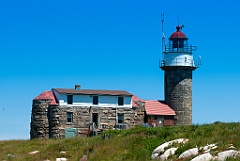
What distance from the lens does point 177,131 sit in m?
27.0

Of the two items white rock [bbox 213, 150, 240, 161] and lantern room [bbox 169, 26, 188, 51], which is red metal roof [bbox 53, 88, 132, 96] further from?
white rock [bbox 213, 150, 240, 161]

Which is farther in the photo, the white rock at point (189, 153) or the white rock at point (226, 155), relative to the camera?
the white rock at point (189, 153)

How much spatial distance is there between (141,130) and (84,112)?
2202 centimetres

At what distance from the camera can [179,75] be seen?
55062 millimetres

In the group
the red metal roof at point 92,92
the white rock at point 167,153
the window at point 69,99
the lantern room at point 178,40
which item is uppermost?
the lantern room at point 178,40

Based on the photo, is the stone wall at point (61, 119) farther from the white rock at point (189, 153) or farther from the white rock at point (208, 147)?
the white rock at point (208, 147)

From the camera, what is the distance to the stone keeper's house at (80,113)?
50812mm

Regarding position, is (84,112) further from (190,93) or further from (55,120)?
(190,93)

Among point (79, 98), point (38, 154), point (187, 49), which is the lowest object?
point (38, 154)

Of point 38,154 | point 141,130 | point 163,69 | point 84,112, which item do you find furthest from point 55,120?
point 141,130

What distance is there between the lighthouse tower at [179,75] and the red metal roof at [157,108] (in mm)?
660

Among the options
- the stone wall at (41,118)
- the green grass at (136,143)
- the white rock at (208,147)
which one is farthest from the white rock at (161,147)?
the stone wall at (41,118)

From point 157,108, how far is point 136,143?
27.4 m

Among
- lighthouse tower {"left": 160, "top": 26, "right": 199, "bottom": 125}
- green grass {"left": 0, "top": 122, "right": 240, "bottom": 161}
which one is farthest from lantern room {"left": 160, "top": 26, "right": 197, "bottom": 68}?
green grass {"left": 0, "top": 122, "right": 240, "bottom": 161}
